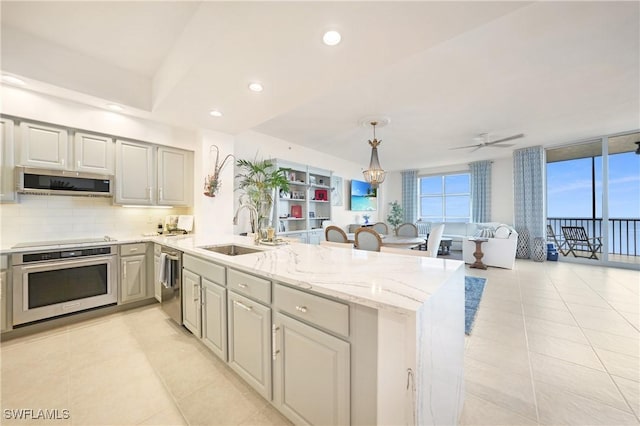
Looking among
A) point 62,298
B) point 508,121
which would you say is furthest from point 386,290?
point 508,121

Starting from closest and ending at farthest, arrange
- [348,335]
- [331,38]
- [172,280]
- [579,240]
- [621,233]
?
1. [348,335]
2. [331,38]
3. [172,280]
4. [579,240]
5. [621,233]

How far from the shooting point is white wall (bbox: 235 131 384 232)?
4.45 metres

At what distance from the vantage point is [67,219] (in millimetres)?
2900

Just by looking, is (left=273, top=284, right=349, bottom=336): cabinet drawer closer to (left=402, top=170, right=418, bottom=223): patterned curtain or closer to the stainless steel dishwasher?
the stainless steel dishwasher

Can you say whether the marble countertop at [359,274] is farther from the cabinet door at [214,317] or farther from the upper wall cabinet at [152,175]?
the upper wall cabinet at [152,175]

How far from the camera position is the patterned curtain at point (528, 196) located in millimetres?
5664

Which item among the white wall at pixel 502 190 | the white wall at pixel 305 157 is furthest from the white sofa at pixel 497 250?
the white wall at pixel 305 157

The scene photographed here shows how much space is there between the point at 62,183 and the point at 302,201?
3537 mm

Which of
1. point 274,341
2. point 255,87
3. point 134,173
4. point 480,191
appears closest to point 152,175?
point 134,173

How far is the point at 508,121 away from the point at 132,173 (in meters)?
5.81

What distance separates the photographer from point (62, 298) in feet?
8.29

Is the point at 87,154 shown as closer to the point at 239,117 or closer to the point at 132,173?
the point at 132,173

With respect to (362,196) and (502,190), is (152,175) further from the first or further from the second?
(502,190)

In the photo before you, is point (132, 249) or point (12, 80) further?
point (132, 249)
